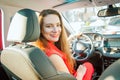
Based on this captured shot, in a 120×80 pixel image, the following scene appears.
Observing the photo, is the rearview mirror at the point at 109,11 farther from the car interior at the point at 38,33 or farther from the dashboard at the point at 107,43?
the dashboard at the point at 107,43

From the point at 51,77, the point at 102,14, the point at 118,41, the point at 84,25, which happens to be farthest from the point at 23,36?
the point at 84,25

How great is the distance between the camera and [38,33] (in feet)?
8.34

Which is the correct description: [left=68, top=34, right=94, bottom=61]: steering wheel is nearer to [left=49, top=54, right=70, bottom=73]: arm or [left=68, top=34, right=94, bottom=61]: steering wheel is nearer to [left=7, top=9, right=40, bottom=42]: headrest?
[left=49, top=54, right=70, bottom=73]: arm

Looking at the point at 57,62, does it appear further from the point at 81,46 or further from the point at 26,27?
the point at 81,46

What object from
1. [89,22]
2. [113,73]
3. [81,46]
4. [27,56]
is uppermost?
[113,73]

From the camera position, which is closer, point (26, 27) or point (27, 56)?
point (27, 56)

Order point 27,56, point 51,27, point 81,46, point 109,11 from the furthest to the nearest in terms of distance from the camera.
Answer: point 81,46, point 109,11, point 51,27, point 27,56

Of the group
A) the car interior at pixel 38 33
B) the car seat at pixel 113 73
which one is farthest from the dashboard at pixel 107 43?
the car seat at pixel 113 73

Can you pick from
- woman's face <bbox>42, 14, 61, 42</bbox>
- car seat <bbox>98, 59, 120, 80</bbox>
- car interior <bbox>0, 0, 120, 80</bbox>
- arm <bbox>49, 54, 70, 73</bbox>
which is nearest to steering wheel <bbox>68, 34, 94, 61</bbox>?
car interior <bbox>0, 0, 120, 80</bbox>

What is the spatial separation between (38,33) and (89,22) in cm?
373

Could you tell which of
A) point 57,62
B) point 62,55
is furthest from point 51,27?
point 57,62

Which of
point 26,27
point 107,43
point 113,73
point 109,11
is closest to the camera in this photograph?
point 113,73

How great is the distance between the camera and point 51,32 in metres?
3.02

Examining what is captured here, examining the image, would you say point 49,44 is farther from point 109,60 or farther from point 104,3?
point 109,60
